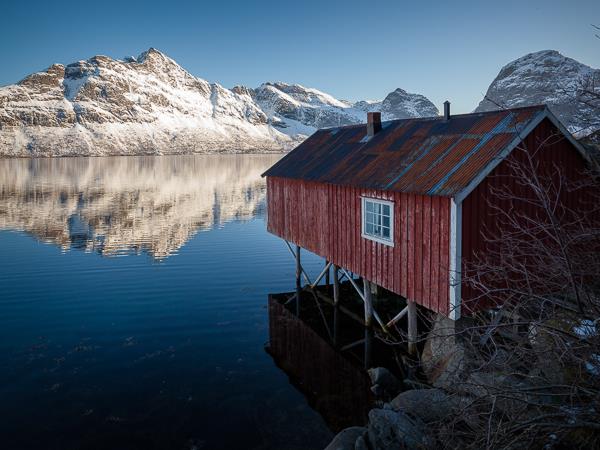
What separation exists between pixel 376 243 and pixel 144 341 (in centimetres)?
830

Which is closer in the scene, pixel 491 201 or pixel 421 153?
pixel 491 201

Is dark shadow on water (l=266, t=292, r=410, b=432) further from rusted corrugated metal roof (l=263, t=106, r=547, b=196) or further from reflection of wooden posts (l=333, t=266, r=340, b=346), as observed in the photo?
rusted corrugated metal roof (l=263, t=106, r=547, b=196)

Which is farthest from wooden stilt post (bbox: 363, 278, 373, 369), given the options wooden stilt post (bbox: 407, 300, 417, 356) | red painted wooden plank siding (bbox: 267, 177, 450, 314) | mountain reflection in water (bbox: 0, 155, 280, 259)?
mountain reflection in water (bbox: 0, 155, 280, 259)

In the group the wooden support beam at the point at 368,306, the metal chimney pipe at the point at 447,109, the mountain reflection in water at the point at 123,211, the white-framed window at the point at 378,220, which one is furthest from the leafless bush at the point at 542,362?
the mountain reflection in water at the point at 123,211

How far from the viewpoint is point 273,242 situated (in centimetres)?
3306

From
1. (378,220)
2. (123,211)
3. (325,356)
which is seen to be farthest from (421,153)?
(123,211)

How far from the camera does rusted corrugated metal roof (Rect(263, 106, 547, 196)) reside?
39.7ft

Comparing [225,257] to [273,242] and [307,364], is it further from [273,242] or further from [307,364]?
[307,364]

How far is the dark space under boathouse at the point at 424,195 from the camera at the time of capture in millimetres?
11859

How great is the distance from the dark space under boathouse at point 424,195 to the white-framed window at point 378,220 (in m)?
0.03

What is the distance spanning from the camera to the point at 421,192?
12367 mm

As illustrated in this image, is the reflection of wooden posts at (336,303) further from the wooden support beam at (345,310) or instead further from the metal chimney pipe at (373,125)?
the metal chimney pipe at (373,125)

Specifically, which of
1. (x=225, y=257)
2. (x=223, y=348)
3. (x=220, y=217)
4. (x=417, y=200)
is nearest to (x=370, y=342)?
(x=223, y=348)

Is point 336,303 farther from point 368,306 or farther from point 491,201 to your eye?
point 491,201
